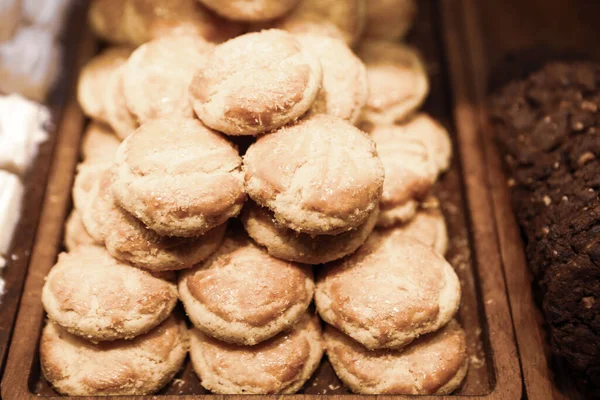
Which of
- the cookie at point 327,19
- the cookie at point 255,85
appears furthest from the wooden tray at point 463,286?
the cookie at point 255,85

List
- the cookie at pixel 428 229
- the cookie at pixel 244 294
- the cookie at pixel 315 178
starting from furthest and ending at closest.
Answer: the cookie at pixel 428 229, the cookie at pixel 244 294, the cookie at pixel 315 178

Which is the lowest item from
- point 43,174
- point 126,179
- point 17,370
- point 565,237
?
point 17,370

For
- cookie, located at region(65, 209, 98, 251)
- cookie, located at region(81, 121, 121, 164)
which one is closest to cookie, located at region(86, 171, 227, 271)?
cookie, located at region(65, 209, 98, 251)

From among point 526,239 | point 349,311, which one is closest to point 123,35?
point 349,311

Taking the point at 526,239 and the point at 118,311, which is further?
the point at 526,239

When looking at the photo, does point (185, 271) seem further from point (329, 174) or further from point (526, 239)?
point (526, 239)

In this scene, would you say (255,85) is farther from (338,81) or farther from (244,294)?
(244,294)

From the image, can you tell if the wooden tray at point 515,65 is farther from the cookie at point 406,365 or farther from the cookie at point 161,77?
the cookie at point 161,77
